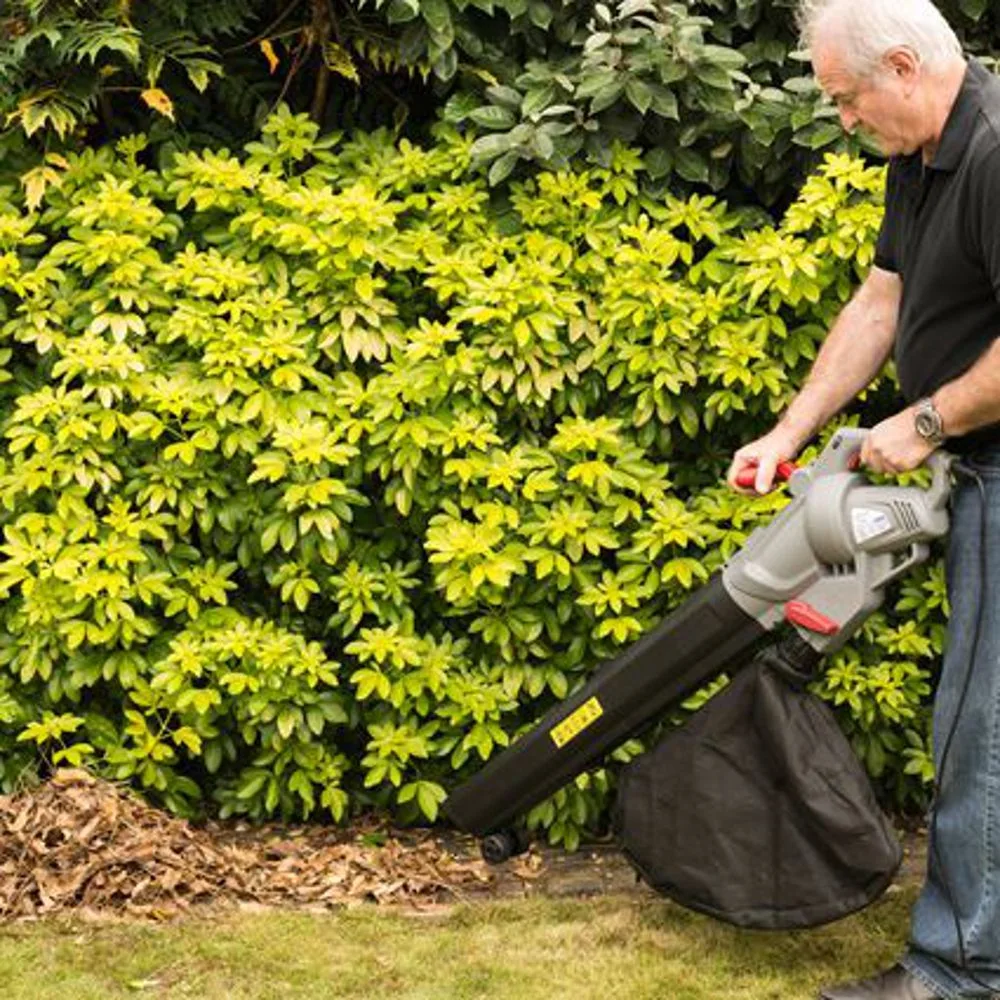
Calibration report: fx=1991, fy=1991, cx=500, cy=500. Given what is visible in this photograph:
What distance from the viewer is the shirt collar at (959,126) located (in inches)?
146

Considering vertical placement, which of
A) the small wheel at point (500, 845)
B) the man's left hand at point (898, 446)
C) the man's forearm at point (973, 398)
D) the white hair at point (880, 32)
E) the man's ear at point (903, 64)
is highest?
the white hair at point (880, 32)

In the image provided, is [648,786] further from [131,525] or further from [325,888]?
[131,525]

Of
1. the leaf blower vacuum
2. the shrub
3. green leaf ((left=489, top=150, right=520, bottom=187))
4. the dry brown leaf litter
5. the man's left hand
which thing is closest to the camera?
the man's left hand

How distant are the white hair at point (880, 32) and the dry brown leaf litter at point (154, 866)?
225 cm

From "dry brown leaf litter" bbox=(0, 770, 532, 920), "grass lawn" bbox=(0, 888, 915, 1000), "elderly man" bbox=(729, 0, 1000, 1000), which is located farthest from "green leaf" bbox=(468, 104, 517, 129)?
"grass lawn" bbox=(0, 888, 915, 1000)

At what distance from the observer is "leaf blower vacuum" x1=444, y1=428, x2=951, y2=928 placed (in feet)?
13.4

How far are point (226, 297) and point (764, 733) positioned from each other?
1841 millimetres

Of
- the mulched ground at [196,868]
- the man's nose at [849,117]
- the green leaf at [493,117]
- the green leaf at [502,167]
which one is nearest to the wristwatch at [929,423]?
the man's nose at [849,117]

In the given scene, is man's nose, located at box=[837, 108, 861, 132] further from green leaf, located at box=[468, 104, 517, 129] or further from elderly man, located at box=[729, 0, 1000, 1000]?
green leaf, located at box=[468, 104, 517, 129]

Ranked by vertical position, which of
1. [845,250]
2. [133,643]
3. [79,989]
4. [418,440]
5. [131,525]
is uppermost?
[845,250]

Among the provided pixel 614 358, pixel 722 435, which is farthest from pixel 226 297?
pixel 722 435

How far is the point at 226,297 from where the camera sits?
16.8 feet

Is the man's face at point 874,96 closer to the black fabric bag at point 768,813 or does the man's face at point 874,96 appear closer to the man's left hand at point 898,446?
the man's left hand at point 898,446

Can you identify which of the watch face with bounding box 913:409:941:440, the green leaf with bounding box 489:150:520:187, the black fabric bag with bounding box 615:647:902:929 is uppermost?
the green leaf with bounding box 489:150:520:187
